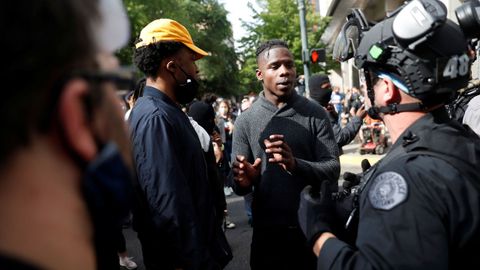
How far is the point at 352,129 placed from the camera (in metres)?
5.22

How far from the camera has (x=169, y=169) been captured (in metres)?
2.08

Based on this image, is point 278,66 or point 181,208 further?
point 278,66

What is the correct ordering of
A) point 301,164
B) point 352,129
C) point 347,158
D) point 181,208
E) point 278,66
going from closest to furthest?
point 181,208, point 301,164, point 278,66, point 352,129, point 347,158

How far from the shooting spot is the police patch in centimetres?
142

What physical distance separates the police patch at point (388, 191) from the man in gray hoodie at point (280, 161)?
109cm

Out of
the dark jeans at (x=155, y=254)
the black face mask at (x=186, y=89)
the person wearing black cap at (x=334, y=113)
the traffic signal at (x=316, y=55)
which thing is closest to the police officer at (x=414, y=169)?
the dark jeans at (x=155, y=254)

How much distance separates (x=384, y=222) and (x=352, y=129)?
3922 millimetres

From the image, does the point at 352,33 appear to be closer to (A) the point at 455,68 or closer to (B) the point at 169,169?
(A) the point at 455,68

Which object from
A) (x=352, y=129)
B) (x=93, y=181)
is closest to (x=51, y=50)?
(x=93, y=181)

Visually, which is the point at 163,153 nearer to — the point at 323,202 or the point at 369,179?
the point at 323,202

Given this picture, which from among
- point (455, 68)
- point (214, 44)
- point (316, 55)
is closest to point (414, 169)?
point (455, 68)

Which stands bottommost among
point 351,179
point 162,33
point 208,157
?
point 208,157

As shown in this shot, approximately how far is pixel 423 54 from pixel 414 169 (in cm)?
47

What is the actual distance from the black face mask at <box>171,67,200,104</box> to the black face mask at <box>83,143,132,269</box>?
5.67ft
